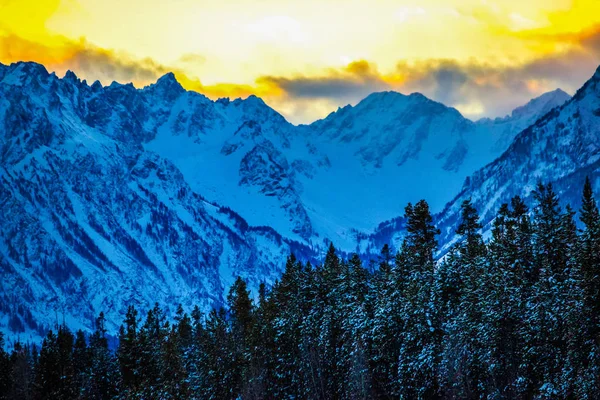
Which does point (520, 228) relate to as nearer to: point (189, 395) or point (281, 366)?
point (281, 366)

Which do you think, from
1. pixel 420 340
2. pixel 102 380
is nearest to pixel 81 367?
pixel 102 380

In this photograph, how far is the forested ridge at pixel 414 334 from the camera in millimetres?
61312

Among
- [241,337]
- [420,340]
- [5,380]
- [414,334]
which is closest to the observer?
[420,340]

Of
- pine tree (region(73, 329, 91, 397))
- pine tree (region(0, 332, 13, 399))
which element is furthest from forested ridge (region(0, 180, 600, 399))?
pine tree (region(0, 332, 13, 399))

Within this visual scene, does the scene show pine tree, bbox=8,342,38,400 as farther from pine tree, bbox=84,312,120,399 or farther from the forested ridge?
the forested ridge

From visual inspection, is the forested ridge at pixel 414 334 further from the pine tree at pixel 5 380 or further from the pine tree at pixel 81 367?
the pine tree at pixel 5 380

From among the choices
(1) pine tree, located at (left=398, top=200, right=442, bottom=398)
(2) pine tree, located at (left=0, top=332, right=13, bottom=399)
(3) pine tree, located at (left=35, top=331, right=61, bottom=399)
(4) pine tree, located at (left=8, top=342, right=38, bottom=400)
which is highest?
(4) pine tree, located at (left=8, top=342, right=38, bottom=400)

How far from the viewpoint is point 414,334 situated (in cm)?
6969

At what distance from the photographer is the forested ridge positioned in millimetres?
61312

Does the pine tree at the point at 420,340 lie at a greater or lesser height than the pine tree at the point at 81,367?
lesser

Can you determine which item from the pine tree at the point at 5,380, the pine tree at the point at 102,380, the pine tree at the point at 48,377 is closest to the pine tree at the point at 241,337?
the pine tree at the point at 102,380

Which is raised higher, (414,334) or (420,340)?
(414,334)

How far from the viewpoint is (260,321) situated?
3755 inches

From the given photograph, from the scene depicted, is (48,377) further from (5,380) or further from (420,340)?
(420,340)
